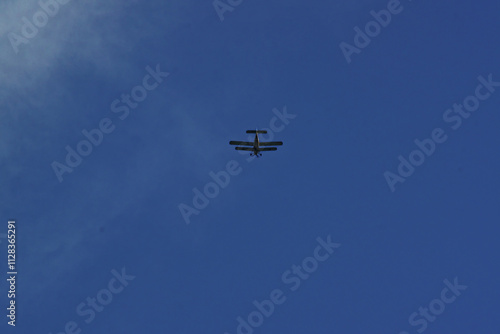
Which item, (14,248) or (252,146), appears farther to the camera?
(252,146)

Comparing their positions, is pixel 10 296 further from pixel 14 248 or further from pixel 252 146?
pixel 252 146

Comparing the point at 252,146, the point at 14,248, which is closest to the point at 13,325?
the point at 14,248

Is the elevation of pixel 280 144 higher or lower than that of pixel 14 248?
lower

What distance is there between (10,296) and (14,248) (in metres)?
8.59

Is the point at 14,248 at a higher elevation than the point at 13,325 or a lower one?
higher

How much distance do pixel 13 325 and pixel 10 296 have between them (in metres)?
5.24

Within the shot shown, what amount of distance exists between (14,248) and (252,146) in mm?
51638

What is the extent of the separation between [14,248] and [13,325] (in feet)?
45.1

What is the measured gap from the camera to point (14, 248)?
411 ft

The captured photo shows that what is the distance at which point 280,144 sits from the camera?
5679 inches

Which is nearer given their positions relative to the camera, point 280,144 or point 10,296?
point 10,296

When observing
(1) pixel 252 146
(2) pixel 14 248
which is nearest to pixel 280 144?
(1) pixel 252 146

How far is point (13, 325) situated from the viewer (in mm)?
123875

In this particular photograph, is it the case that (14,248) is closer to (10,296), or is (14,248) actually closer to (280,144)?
(10,296)
